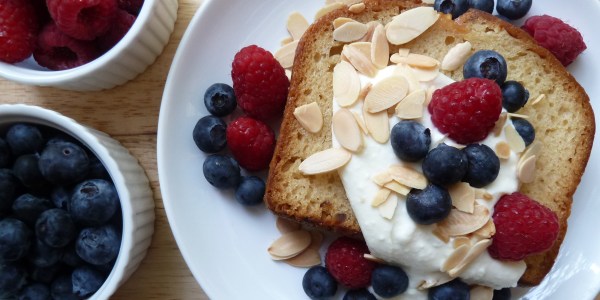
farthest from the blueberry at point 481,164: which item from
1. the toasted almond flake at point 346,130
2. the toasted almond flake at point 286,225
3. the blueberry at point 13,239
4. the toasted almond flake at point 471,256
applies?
the blueberry at point 13,239

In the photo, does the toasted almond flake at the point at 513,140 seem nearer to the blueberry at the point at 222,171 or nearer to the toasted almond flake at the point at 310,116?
the toasted almond flake at the point at 310,116

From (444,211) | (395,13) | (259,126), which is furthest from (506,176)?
(259,126)

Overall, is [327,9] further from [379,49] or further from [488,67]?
[488,67]

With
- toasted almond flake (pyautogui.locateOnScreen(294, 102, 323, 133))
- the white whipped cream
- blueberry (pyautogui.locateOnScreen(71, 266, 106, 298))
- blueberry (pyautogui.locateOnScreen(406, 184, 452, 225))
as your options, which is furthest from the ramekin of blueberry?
blueberry (pyautogui.locateOnScreen(406, 184, 452, 225))

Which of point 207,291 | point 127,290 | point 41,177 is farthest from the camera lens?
point 127,290

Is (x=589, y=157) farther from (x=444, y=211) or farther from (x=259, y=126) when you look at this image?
(x=259, y=126)

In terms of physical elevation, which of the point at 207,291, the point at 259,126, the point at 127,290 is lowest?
the point at 127,290

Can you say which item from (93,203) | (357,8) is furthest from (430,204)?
(93,203)
